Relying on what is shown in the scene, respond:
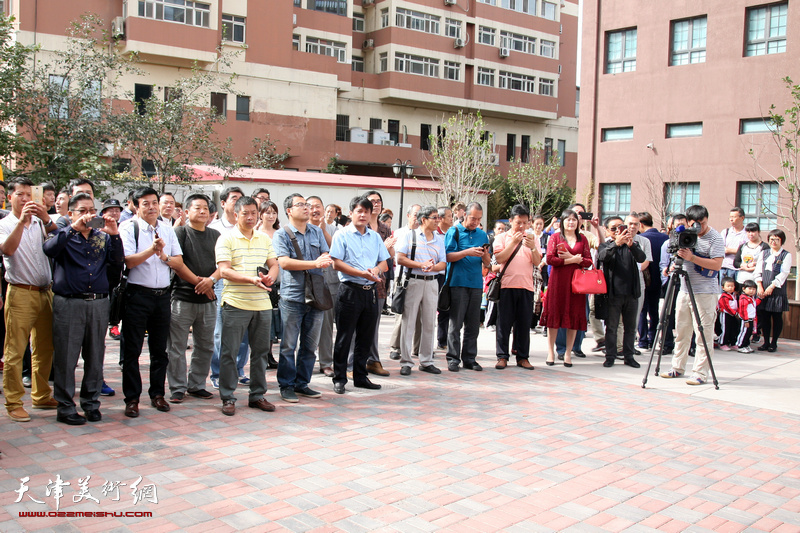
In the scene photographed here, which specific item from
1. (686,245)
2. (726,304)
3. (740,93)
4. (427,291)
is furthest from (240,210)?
(740,93)

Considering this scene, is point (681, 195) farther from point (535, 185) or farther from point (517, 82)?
point (517, 82)

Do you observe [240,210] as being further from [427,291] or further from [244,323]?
[427,291]

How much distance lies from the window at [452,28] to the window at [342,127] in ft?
28.7

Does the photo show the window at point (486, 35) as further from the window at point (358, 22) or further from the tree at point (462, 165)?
the tree at point (462, 165)

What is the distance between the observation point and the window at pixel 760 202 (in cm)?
2189

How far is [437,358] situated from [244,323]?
391 centimetres

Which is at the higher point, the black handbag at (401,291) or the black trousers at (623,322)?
the black handbag at (401,291)

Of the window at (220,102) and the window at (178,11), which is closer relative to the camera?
the window at (178,11)

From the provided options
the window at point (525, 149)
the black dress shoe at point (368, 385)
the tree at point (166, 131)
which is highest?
the window at point (525, 149)

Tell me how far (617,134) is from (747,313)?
16.2m

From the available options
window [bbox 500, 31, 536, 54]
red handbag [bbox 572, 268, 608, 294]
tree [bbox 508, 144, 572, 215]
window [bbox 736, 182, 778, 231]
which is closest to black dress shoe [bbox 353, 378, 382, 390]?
red handbag [bbox 572, 268, 608, 294]

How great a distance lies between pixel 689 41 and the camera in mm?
23859

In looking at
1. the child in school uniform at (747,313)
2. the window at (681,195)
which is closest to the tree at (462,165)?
the window at (681,195)

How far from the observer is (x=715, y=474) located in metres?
5.21
